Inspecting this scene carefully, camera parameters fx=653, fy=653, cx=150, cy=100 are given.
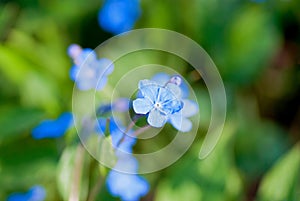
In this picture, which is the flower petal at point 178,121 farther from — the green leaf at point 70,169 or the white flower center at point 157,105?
the green leaf at point 70,169

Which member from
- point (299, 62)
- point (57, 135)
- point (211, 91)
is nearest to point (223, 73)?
point (211, 91)

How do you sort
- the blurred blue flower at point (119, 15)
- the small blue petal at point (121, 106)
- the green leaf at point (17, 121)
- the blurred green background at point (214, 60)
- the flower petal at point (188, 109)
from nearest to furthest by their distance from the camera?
Answer: the flower petal at point (188, 109) < the small blue petal at point (121, 106) < the green leaf at point (17, 121) < the blurred green background at point (214, 60) < the blurred blue flower at point (119, 15)

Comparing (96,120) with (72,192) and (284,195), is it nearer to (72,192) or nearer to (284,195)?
(72,192)

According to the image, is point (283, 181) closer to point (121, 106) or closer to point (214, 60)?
point (121, 106)

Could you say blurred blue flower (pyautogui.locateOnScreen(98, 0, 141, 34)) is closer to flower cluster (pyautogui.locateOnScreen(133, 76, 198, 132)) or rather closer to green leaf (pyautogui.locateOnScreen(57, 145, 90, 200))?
green leaf (pyautogui.locateOnScreen(57, 145, 90, 200))

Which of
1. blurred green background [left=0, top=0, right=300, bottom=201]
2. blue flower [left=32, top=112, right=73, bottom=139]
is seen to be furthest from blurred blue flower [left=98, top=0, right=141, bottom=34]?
blue flower [left=32, top=112, right=73, bottom=139]

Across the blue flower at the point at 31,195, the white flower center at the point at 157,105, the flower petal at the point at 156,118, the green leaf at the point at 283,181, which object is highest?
the white flower center at the point at 157,105

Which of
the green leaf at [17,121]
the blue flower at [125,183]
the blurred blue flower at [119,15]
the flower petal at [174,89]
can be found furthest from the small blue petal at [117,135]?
the blurred blue flower at [119,15]
